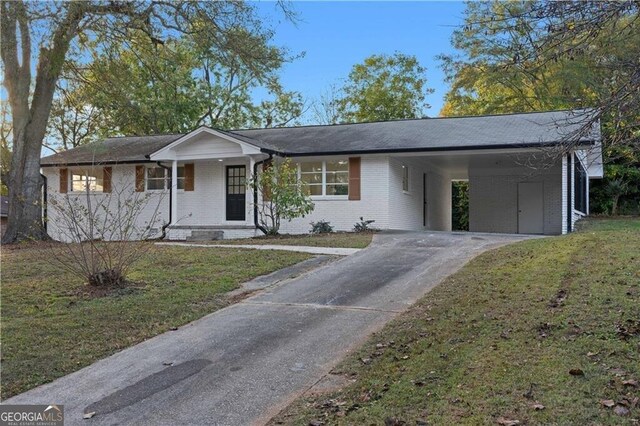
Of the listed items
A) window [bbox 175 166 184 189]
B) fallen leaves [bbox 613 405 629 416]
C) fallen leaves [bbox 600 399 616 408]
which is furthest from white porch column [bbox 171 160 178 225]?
Answer: fallen leaves [bbox 613 405 629 416]

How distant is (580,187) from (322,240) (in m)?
11.8

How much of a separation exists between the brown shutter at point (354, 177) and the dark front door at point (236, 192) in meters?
3.97

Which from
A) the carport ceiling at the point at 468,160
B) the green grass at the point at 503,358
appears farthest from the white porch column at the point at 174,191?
the green grass at the point at 503,358

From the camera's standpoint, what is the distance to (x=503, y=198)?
21234 millimetres

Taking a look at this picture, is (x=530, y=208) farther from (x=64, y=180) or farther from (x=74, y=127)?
(x=74, y=127)

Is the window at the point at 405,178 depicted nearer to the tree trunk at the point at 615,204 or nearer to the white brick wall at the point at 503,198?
the white brick wall at the point at 503,198

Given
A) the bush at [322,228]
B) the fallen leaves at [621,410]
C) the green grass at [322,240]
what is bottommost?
the fallen leaves at [621,410]

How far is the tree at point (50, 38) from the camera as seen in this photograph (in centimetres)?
1358

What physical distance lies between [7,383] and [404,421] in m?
3.80

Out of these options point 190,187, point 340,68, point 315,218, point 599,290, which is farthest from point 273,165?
point 340,68

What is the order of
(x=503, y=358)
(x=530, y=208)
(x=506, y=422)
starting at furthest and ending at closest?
(x=530, y=208), (x=503, y=358), (x=506, y=422)

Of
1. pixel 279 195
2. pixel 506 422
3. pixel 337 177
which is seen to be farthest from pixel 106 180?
pixel 506 422

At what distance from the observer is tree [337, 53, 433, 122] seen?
37250 mm

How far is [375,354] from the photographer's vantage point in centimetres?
539
